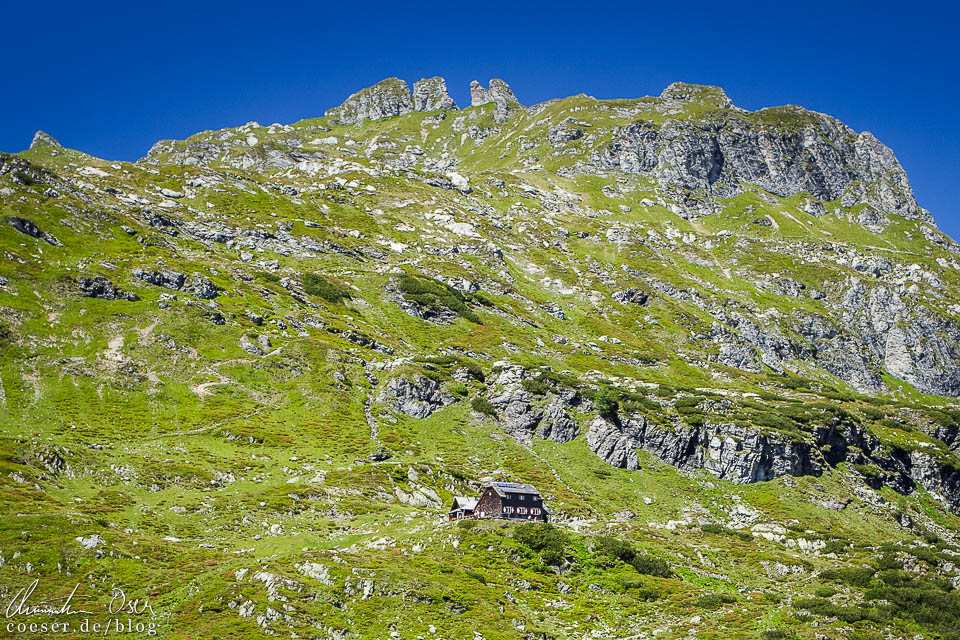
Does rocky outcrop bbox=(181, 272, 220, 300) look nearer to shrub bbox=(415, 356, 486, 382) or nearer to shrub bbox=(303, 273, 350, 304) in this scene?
shrub bbox=(303, 273, 350, 304)

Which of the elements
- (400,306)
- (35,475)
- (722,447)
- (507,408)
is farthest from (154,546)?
(400,306)

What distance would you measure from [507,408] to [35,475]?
78.0m

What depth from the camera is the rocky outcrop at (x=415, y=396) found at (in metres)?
123

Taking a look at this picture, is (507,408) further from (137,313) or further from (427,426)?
(137,313)

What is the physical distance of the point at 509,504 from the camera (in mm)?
79125

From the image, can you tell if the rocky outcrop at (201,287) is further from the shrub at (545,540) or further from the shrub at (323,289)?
the shrub at (545,540)

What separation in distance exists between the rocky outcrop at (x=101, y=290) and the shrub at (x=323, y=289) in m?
48.3

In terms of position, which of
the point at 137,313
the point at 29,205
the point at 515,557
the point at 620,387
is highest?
the point at 29,205

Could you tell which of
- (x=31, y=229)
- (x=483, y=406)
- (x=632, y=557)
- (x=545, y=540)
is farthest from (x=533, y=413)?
(x=31, y=229)

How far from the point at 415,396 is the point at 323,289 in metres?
63.8

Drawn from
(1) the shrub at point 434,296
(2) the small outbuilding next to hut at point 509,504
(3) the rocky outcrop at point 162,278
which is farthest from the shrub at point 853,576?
(3) the rocky outcrop at point 162,278

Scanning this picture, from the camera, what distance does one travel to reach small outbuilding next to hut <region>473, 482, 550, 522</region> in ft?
257

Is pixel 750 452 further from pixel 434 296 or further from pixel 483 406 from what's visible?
pixel 434 296

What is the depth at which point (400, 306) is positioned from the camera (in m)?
179
